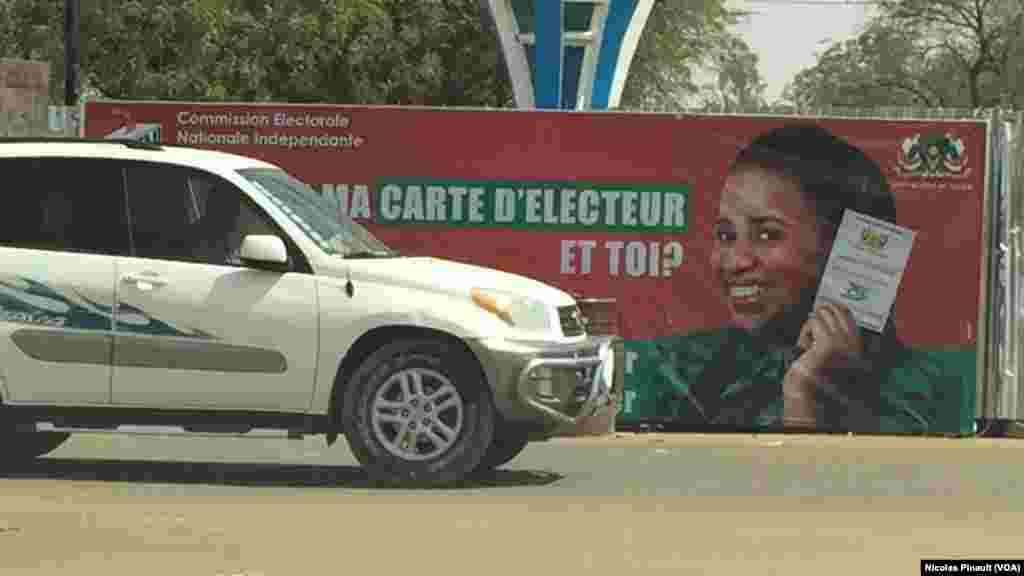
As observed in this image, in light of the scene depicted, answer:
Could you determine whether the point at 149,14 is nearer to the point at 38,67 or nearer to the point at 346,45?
the point at 346,45

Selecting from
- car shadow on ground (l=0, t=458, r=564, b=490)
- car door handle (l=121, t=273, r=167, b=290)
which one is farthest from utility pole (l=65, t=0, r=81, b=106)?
car door handle (l=121, t=273, r=167, b=290)

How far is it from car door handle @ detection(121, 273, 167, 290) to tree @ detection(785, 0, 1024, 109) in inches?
2160

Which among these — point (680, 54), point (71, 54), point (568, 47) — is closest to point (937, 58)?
point (680, 54)

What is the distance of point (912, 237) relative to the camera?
1714cm

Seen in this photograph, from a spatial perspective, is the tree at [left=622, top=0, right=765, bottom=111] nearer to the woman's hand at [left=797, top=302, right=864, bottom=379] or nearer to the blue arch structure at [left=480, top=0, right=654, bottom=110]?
the blue arch structure at [left=480, top=0, right=654, bottom=110]

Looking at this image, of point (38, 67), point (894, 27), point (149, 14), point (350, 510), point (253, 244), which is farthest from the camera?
point (894, 27)

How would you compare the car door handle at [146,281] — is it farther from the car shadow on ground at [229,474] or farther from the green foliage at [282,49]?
the green foliage at [282,49]

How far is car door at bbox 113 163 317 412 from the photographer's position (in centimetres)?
1313

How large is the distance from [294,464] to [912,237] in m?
4.94

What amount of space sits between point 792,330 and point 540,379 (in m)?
4.40

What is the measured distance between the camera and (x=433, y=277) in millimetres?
13242

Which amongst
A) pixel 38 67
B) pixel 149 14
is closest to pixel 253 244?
pixel 38 67

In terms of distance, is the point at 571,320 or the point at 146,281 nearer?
the point at 146,281

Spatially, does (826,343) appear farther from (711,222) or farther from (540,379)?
(540,379)
